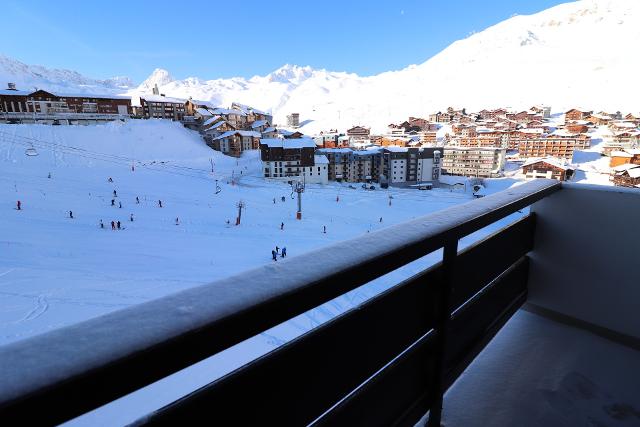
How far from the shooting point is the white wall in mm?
2008

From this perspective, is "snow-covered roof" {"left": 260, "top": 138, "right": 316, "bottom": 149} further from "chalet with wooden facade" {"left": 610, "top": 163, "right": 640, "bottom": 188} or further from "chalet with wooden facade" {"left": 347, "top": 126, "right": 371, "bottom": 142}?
"chalet with wooden facade" {"left": 347, "top": 126, "right": 371, "bottom": 142}

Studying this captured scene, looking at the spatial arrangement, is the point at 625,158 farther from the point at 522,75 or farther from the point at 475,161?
the point at 522,75

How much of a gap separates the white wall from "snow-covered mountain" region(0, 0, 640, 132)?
291ft

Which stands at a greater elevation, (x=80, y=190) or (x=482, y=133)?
(x=482, y=133)

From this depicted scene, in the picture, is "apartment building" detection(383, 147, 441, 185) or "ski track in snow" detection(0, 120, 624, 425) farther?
"apartment building" detection(383, 147, 441, 185)

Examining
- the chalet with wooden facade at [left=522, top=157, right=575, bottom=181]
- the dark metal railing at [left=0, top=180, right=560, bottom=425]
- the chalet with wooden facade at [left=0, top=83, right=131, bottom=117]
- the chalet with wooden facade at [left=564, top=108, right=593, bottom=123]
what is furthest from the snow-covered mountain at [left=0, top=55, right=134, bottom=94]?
the dark metal railing at [left=0, top=180, right=560, bottom=425]

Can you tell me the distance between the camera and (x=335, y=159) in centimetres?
4128

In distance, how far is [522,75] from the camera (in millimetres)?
106875

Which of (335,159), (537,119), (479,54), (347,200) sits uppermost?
(479,54)

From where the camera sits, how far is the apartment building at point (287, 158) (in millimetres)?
36031

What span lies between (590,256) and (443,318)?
155 cm

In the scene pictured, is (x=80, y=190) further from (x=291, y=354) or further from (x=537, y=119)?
(x=537, y=119)

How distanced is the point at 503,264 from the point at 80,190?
94.2 ft

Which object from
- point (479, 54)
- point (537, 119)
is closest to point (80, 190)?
point (537, 119)
